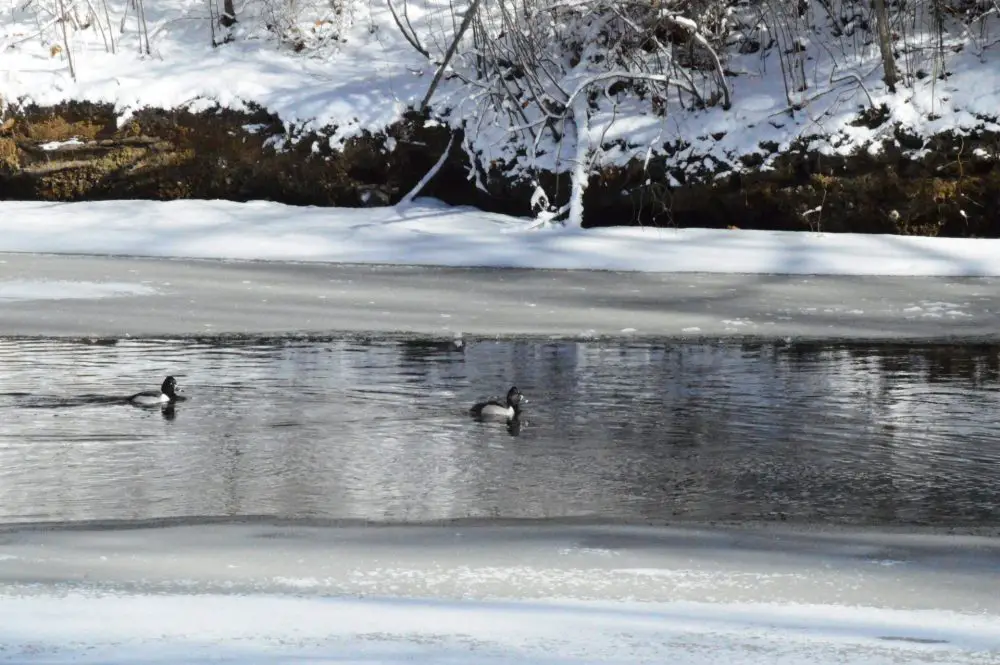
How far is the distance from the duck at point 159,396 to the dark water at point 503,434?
10cm

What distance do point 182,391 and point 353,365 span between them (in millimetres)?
1480

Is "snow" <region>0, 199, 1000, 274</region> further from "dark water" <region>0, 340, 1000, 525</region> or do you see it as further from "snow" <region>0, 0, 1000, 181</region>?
"dark water" <region>0, 340, 1000, 525</region>

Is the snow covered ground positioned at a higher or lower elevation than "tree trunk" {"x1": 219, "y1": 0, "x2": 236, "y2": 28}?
lower

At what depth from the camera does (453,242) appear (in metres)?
17.0

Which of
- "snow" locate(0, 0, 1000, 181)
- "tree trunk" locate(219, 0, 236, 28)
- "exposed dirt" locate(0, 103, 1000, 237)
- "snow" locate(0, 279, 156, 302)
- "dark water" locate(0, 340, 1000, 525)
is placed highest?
"tree trunk" locate(219, 0, 236, 28)

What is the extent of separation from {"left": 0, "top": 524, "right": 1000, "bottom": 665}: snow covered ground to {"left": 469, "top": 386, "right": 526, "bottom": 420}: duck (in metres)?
2.27

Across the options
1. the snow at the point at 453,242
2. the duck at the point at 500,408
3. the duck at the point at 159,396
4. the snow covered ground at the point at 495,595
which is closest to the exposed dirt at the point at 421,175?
the snow at the point at 453,242

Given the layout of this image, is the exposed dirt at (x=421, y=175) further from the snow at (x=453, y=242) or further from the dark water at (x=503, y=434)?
the dark water at (x=503, y=434)

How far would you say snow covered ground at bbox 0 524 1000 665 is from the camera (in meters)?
3.73

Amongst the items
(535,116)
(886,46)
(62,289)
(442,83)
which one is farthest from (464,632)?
(442,83)

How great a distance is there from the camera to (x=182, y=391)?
8656 millimetres

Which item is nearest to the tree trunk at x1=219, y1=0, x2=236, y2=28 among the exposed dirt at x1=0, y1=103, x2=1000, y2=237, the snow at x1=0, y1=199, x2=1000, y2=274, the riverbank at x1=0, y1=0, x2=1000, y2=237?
the riverbank at x1=0, y1=0, x2=1000, y2=237

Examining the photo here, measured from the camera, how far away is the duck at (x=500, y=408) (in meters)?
7.80

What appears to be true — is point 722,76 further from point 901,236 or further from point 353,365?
point 353,365
